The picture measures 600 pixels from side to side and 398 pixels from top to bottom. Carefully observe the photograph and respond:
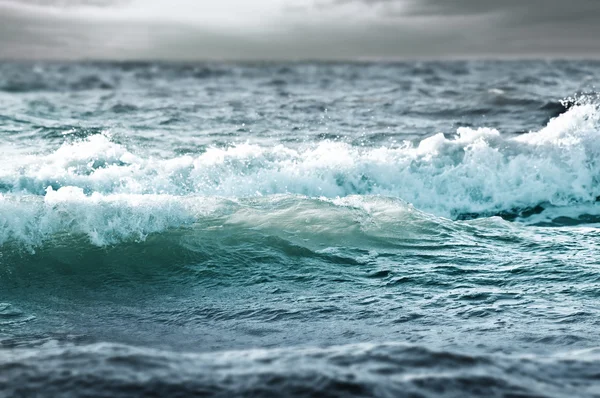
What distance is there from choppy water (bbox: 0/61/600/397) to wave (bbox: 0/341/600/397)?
0.05ft

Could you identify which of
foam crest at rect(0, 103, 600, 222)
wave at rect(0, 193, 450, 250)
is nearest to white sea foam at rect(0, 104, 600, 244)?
foam crest at rect(0, 103, 600, 222)

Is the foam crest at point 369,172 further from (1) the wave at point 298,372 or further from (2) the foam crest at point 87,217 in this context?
(1) the wave at point 298,372

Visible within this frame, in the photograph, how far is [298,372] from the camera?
10.9 feet

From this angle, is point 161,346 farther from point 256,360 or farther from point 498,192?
point 498,192

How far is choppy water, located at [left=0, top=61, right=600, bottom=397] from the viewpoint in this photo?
3.42 m

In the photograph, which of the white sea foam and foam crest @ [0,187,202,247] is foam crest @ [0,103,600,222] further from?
foam crest @ [0,187,202,247]

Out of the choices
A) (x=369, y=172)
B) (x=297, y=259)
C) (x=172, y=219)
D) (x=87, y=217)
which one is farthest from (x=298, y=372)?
(x=369, y=172)

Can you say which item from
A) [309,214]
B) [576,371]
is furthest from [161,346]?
[309,214]

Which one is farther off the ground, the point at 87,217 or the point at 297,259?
the point at 87,217

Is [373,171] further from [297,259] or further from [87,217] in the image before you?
[87,217]

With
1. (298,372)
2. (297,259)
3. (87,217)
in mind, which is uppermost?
(87,217)

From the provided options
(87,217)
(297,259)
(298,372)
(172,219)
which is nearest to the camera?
(298,372)

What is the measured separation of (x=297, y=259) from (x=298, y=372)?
10.1ft

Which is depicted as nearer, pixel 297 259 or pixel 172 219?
pixel 297 259
